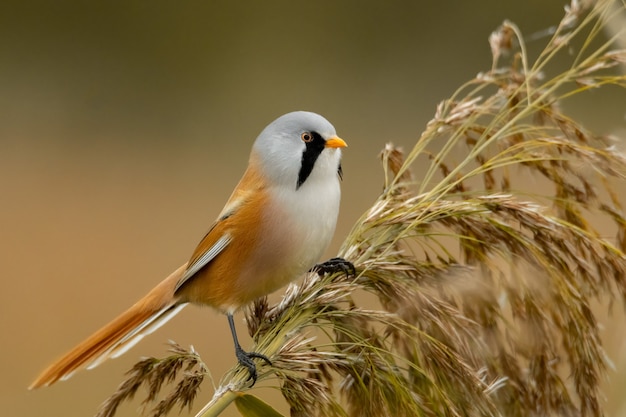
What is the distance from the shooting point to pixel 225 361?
13.6ft

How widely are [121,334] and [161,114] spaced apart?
14.9ft

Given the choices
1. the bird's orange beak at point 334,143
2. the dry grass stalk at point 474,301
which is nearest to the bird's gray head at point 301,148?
the bird's orange beak at point 334,143

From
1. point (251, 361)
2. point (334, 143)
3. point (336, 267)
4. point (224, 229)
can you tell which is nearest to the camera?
point (251, 361)

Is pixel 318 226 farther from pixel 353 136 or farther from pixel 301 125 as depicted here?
pixel 353 136

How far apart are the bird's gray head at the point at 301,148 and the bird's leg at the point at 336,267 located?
0.19m

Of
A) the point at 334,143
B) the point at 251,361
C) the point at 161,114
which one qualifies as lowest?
the point at 161,114

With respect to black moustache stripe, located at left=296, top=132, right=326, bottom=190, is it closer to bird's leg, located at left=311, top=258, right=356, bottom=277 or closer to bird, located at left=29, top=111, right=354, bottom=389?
bird, located at left=29, top=111, right=354, bottom=389

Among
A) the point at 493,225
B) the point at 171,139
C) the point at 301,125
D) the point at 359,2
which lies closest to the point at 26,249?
the point at 171,139

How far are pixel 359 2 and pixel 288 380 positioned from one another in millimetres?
5821

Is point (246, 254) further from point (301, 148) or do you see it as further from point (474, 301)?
point (474, 301)

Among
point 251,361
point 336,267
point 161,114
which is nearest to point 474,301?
point 336,267

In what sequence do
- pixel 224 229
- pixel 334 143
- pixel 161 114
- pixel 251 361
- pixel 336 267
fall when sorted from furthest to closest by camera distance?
pixel 161 114 → pixel 224 229 → pixel 334 143 → pixel 336 267 → pixel 251 361

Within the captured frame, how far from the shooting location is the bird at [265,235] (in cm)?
173

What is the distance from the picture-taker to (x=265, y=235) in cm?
180
